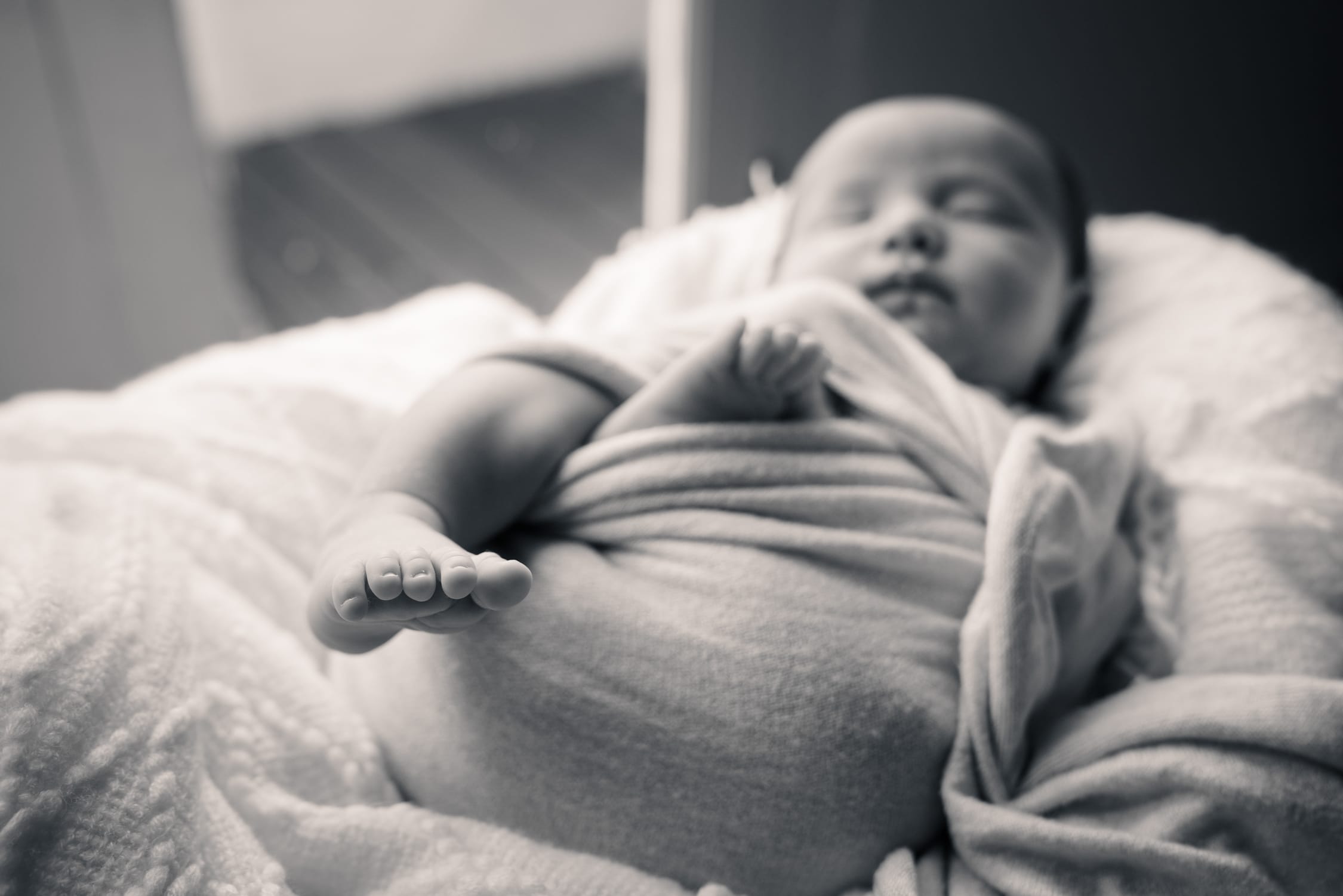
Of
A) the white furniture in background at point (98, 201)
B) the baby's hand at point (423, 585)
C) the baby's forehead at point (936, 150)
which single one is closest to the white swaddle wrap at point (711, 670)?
the baby's hand at point (423, 585)

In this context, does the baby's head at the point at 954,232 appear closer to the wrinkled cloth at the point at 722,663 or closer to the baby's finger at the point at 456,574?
the wrinkled cloth at the point at 722,663

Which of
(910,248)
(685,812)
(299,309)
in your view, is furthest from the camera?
(299,309)

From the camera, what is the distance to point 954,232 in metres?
1.03

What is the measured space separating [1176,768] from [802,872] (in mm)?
241

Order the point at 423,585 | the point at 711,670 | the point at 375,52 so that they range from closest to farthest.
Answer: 1. the point at 423,585
2. the point at 711,670
3. the point at 375,52

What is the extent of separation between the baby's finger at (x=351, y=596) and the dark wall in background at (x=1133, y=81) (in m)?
1.10

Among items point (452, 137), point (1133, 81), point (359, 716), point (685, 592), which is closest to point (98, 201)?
point (452, 137)

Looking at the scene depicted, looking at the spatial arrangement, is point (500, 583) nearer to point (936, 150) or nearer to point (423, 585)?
point (423, 585)

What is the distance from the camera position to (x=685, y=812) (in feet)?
2.26

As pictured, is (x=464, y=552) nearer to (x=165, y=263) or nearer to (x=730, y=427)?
(x=730, y=427)

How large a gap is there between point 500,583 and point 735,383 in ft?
0.86

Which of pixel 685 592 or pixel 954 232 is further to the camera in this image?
pixel 954 232

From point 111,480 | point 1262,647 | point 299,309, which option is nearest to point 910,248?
point 1262,647

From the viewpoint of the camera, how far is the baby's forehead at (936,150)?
109cm
